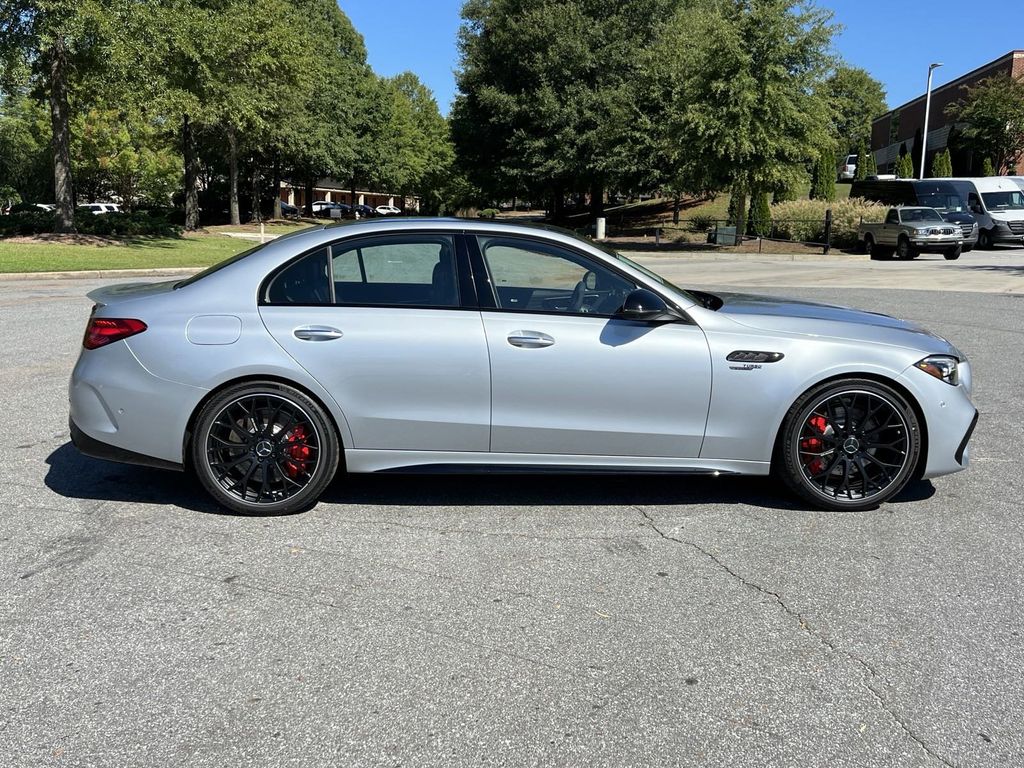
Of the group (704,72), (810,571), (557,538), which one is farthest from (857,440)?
(704,72)

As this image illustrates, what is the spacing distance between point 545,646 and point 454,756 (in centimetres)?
75

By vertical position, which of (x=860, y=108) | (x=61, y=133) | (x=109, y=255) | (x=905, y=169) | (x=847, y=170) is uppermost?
(x=860, y=108)

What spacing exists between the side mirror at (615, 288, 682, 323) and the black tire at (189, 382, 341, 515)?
170cm

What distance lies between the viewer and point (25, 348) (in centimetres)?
952

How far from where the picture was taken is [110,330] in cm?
469

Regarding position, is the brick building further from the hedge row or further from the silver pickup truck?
the hedge row

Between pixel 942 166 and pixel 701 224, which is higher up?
pixel 942 166

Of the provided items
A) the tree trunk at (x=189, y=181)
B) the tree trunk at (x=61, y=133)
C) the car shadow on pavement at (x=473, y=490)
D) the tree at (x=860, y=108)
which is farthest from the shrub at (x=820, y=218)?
the tree at (x=860, y=108)

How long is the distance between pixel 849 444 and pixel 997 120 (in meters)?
53.6

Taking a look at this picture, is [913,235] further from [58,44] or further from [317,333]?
[317,333]

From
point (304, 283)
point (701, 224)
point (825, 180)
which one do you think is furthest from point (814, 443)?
point (701, 224)

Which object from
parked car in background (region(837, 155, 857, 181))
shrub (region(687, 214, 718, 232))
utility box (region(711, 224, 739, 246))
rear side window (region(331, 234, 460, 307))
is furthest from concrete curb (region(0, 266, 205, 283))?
parked car in background (region(837, 155, 857, 181))

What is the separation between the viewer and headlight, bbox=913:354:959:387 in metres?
4.72

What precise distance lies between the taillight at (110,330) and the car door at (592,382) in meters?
1.88
